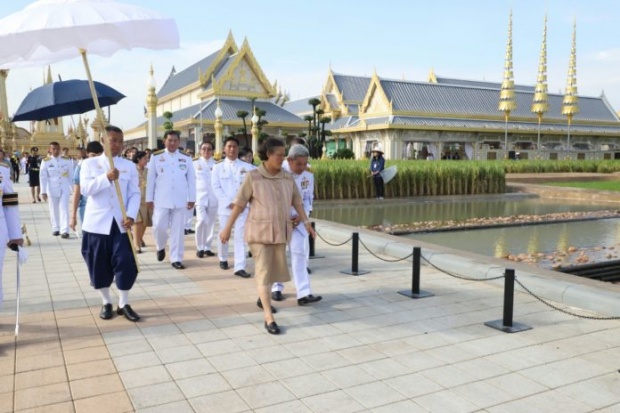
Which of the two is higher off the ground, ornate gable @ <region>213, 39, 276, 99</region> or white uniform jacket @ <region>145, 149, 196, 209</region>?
ornate gable @ <region>213, 39, 276, 99</region>

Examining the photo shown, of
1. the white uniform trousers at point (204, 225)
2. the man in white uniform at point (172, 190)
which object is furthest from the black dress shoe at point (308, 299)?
the white uniform trousers at point (204, 225)

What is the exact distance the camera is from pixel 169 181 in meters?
7.25

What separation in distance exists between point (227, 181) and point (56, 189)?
5.38 metres

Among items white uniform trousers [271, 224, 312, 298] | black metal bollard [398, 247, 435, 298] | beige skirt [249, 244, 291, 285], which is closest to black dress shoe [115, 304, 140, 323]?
beige skirt [249, 244, 291, 285]

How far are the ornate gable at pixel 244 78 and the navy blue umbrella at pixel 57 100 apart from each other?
3052 centimetres

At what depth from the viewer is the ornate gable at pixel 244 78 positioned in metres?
37.2

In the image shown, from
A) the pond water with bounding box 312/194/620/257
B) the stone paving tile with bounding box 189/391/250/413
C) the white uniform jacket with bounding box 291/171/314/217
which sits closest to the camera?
the stone paving tile with bounding box 189/391/250/413

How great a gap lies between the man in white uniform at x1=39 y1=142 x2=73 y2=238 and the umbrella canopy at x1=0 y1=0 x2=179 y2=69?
651 centimetres

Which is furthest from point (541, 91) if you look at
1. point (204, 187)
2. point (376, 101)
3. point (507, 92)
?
point (204, 187)

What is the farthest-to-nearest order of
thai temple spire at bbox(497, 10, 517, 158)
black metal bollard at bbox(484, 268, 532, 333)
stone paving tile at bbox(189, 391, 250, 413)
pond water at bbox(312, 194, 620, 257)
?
thai temple spire at bbox(497, 10, 517, 158) → pond water at bbox(312, 194, 620, 257) → black metal bollard at bbox(484, 268, 532, 333) → stone paving tile at bbox(189, 391, 250, 413)

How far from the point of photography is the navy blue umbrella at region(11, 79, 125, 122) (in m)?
6.73

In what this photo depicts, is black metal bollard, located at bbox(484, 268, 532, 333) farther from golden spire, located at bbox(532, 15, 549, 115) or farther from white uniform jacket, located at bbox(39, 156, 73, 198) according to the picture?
golden spire, located at bbox(532, 15, 549, 115)

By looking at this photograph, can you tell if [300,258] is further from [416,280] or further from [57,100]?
[57,100]

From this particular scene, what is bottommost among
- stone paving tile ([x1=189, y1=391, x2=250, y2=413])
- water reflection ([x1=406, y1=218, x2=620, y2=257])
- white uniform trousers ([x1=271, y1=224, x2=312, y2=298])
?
stone paving tile ([x1=189, y1=391, x2=250, y2=413])
